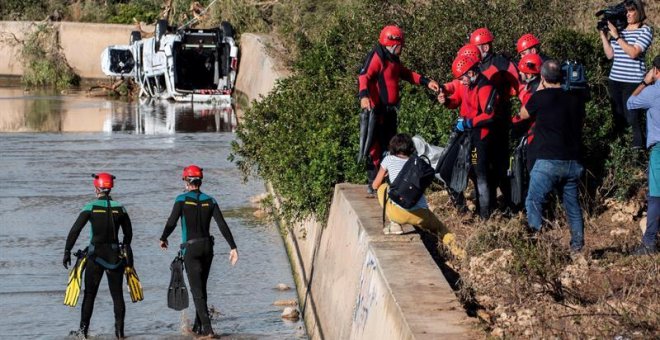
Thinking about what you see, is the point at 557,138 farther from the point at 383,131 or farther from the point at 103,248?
the point at 103,248

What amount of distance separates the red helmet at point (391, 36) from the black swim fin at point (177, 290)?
9.00 feet

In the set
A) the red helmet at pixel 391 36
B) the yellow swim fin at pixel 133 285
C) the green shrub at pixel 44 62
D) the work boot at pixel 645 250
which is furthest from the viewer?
the green shrub at pixel 44 62

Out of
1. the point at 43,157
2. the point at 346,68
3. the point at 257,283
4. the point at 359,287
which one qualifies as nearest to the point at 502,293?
the point at 359,287

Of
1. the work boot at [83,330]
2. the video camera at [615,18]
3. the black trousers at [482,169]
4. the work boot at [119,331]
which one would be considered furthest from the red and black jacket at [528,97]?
the work boot at [83,330]

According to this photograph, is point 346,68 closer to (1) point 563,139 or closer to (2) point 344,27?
(2) point 344,27

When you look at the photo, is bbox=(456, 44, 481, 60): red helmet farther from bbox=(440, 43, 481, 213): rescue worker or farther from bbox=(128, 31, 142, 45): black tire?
bbox=(128, 31, 142, 45): black tire

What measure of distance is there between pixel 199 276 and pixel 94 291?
94 cm

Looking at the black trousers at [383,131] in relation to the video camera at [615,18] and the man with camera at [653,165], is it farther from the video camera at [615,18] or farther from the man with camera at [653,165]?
the man with camera at [653,165]

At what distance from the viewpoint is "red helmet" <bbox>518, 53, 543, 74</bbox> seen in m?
10.8

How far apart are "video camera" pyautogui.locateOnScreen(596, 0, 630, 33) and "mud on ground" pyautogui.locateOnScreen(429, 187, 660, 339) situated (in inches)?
72.3

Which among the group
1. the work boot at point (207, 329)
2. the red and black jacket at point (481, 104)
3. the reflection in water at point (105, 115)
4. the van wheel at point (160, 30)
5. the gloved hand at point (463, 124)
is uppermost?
the red and black jacket at point (481, 104)

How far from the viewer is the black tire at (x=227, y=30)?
3064 cm

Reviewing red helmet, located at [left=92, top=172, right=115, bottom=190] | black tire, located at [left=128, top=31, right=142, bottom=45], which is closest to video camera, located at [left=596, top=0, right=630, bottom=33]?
red helmet, located at [left=92, top=172, right=115, bottom=190]

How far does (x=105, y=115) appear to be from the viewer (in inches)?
1148
